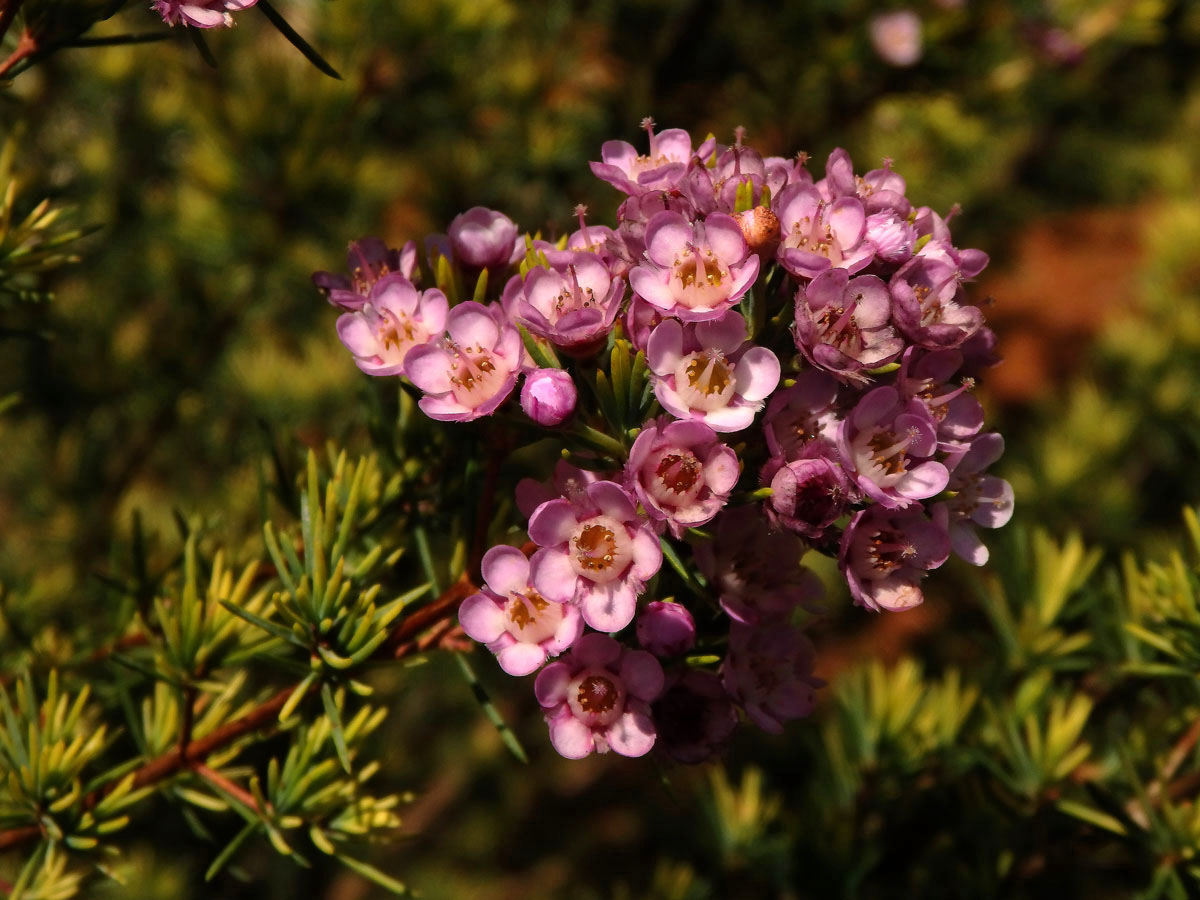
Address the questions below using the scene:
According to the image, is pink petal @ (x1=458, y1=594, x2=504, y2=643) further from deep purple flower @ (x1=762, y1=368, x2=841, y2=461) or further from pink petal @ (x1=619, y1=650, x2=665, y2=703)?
deep purple flower @ (x1=762, y1=368, x2=841, y2=461)

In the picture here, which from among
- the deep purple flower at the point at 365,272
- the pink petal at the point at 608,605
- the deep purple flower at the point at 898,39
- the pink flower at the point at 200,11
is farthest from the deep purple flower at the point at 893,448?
the deep purple flower at the point at 898,39

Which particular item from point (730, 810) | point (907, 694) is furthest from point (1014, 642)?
point (730, 810)

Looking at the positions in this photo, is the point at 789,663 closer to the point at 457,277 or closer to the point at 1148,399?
the point at 457,277

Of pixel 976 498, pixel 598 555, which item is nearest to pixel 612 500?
pixel 598 555

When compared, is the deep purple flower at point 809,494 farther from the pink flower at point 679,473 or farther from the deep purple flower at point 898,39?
the deep purple flower at point 898,39

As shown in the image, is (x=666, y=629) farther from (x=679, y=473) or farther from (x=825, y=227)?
(x=825, y=227)

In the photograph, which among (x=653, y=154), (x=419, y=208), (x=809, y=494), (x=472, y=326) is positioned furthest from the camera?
(x=419, y=208)
